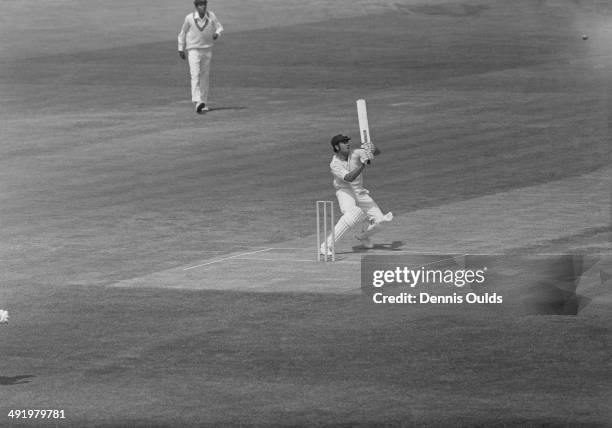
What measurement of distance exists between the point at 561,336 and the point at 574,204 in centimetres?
973

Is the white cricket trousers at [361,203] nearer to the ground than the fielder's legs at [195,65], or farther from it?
nearer to the ground

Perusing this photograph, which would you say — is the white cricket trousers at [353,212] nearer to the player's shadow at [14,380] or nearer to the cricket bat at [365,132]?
the cricket bat at [365,132]

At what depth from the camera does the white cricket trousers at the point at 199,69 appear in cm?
3834

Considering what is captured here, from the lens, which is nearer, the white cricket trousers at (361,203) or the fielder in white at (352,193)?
the fielder in white at (352,193)

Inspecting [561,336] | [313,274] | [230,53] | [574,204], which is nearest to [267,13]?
[230,53]

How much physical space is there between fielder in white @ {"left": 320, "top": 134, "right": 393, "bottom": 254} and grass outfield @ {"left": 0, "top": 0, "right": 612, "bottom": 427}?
52 centimetres

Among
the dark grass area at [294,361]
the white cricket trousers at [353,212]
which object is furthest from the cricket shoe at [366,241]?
the dark grass area at [294,361]

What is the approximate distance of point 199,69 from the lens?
3838cm

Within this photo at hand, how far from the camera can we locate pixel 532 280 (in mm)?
22422

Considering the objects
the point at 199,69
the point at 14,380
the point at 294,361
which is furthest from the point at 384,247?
the point at 199,69

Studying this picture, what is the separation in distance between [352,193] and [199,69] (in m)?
14.3

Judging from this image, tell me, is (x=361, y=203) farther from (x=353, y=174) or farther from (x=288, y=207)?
(x=288, y=207)

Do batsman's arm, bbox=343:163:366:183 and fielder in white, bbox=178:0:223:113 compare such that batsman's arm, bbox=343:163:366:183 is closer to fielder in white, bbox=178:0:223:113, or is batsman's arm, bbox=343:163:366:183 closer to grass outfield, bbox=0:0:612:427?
grass outfield, bbox=0:0:612:427

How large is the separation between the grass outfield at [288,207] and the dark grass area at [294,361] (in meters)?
0.04
